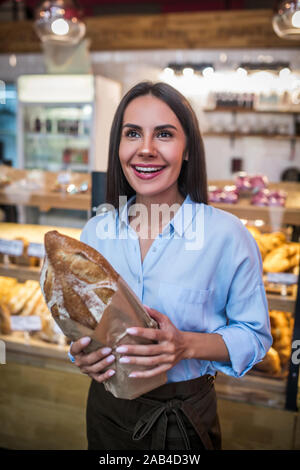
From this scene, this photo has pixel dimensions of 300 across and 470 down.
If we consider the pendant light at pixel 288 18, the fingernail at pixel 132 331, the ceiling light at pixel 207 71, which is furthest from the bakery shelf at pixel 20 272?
the ceiling light at pixel 207 71

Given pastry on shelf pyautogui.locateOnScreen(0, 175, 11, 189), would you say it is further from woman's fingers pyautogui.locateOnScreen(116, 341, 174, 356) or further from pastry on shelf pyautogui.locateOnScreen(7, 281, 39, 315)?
woman's fingers pyautogui.locateOnScreen(116, 341, 174, 356)

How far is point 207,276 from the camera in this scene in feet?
3.29

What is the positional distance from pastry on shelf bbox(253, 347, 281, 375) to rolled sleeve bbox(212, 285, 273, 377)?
2.27 ft

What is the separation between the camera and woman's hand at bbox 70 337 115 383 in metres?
0.84

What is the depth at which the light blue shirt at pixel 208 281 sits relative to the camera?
98cm

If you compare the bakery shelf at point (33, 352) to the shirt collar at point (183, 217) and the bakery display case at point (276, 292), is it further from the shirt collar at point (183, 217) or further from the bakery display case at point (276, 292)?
the shirt collar at point (183, 217)

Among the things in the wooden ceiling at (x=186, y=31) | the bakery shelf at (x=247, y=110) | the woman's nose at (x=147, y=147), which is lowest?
the woman's nose at (x=147, y=147)

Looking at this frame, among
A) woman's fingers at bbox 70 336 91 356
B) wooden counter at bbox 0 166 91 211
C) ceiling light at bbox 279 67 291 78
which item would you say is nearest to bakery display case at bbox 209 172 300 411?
wooden counter at bbox 0 166 91 211

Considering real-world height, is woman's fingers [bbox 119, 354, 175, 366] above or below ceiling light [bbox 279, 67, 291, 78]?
below

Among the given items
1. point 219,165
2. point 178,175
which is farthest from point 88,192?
point 219,165

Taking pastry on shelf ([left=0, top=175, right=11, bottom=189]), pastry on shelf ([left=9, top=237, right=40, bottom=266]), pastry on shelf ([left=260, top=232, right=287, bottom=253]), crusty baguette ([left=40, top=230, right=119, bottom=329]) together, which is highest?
pastry on shelf ([left=0, top=175, right=11, bottom=189])

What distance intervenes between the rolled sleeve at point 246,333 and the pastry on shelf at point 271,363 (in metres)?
0.69

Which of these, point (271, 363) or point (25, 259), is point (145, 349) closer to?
point (271, 363)

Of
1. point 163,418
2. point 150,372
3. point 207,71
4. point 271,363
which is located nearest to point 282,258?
point 271,363
